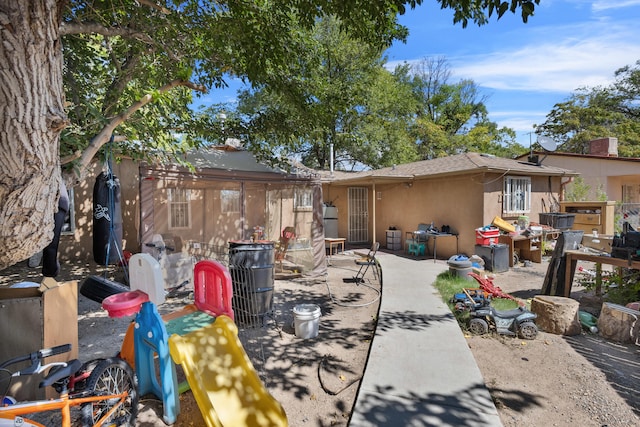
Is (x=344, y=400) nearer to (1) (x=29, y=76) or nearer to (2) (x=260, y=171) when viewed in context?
(1) (x=29, y=76)

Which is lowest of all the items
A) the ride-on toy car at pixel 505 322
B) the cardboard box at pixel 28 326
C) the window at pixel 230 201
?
the ride-on toy car at pixel 505 322

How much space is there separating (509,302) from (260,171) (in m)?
6.39

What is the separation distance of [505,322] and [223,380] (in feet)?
13.8

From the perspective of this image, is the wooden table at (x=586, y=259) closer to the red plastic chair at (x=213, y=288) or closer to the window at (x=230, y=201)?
the red plastic chair at (x=213, y=288)

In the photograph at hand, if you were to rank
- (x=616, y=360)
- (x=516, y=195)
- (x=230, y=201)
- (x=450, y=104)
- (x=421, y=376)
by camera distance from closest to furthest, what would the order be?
1. (x=421, y=376)
2. (x=616, y=360)
3. (x=230, y=201)
4. (x=516, y=195)
5. (x=450, y=104)

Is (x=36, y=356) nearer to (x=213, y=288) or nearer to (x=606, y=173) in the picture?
(x=213, y=288)

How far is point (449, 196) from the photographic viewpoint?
11.8m

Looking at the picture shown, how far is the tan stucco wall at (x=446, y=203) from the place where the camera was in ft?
35.8

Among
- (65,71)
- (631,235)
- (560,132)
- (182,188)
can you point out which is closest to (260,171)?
(182,188)

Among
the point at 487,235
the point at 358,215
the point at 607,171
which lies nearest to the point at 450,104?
the point at 607,171

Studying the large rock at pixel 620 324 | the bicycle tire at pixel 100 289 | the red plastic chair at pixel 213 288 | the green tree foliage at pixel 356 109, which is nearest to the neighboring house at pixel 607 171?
the green tree foliage at pixel 356 109

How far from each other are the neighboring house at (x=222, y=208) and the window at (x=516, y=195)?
6.57 meters

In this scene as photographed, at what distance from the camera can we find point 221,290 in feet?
13.1

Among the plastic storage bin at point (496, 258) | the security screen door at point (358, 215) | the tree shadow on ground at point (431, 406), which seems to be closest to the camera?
the tree shadow on ground at point (431, 406)
